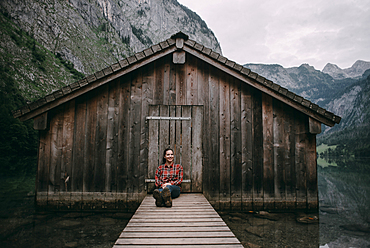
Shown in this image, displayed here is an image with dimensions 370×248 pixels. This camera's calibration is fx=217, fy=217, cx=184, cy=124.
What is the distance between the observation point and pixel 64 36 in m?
68.2

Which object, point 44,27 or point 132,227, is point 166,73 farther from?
point 44,27

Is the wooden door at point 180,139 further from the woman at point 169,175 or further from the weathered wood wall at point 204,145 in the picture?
the woman at point 169,175

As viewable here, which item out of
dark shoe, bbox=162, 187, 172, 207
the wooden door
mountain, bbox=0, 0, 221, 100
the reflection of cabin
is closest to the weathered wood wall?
the reflection of cabin

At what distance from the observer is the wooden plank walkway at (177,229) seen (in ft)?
7.59

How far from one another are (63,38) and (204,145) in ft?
259

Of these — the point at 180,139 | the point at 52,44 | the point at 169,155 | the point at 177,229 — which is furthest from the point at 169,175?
the point at 52,44

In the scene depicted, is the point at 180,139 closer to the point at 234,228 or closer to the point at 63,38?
the point at 234,228

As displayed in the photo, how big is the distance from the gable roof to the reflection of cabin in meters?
0.03

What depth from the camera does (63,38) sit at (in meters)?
68.2

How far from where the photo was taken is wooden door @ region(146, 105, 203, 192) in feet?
16.6

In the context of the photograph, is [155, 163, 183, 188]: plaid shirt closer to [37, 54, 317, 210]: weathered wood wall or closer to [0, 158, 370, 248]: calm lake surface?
[37, 54, 317, 210]: weathered wood wall

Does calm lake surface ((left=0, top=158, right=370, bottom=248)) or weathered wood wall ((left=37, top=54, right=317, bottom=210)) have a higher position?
weathered wood wall ((left=37, top=54, right=317, bottom=210))

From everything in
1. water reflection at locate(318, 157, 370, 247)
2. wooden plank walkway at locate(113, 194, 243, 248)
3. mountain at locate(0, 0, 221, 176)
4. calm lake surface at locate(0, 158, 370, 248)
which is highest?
mountain at locate(0, 0, 221, 176)

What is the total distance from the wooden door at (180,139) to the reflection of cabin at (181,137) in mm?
23
